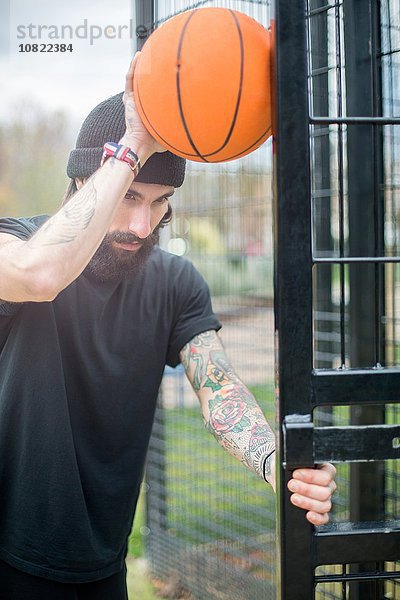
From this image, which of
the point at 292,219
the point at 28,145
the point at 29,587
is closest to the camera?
the point at 292,219

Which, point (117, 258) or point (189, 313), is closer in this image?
point (117, 258)

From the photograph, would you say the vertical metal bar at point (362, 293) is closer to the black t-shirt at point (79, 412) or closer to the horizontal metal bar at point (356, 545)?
the black t-shirt at point (79, 412)

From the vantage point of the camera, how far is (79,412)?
188 cm

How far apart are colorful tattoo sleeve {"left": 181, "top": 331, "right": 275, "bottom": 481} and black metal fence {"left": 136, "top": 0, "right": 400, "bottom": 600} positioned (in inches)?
10.4

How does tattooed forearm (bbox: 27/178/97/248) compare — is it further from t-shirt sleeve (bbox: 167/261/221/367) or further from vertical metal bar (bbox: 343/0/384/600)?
vertical metal bar (bbox: 343/0/384/600)

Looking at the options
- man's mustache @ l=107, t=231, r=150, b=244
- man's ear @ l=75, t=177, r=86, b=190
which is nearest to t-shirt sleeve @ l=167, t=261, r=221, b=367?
man's mustache @ l=107, t=231, r=150, b=244

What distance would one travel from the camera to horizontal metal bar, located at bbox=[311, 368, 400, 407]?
1255 millimetres

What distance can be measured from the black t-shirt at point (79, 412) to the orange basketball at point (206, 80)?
492 millimetres

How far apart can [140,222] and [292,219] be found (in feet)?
1.83

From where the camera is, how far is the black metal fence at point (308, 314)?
4.09 feet

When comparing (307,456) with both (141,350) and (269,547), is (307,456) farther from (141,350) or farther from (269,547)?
(269,547)

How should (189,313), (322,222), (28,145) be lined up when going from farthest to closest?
(28,145), (322,222), (189,313)

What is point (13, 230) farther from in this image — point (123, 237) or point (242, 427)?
point (242, 427)

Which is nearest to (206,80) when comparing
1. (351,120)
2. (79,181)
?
(351,120)
